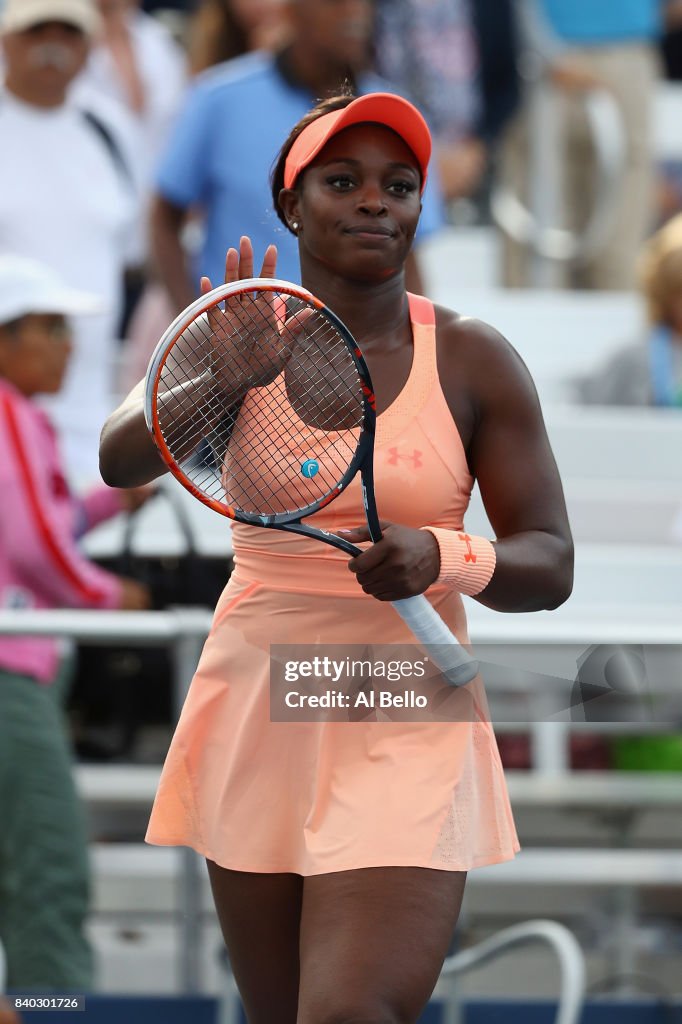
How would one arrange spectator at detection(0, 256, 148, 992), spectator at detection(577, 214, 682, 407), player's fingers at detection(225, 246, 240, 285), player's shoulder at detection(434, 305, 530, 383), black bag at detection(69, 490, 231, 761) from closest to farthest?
player's fingers at detection(225, 246, 240, 285) < player's shoulder at detection(434, 305, 530, 383) < spectator at detection(0, 256, 148, 992) < black bag at detection(69, 490, 231, 761) < spectator at detection(577, 214, 682, 407)

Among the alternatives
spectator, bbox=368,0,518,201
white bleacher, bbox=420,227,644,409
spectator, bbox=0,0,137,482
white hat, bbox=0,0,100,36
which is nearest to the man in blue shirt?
spectator, bbox=0,0,137,482

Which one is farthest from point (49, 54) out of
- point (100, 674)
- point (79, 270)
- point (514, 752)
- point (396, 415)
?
point (396, 415)

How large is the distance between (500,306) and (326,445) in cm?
435

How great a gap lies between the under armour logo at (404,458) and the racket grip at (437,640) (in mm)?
164

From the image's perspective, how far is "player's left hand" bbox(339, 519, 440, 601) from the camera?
77.4 inches

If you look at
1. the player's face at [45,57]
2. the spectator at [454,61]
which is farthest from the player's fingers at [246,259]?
the spectator at [454,61]

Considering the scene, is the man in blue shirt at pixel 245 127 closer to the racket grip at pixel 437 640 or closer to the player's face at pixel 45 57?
the player's face at pixel 45 57

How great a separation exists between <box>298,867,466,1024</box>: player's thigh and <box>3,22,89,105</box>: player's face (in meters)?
3.31

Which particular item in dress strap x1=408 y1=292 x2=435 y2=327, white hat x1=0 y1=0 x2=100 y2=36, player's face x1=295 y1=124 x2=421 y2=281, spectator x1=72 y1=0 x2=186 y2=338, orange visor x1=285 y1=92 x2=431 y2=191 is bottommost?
dress strap x1=408 y1=292 x2=435 y2=327

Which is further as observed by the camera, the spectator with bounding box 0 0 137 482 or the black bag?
the spectator with bounding box 0 0 137 482

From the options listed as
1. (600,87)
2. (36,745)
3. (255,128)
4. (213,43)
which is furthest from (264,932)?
(600,87)

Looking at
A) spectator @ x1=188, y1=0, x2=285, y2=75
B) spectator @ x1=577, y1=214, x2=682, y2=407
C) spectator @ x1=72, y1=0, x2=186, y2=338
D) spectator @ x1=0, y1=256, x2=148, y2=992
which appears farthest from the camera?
spectator @ x1=72, y1=0, x2=186, y2=338

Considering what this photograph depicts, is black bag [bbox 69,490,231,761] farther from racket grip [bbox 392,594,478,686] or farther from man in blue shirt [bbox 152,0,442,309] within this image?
racket grip [bbox 392,594,478,686]

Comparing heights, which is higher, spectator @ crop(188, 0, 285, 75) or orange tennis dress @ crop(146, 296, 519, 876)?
spectator @ crop(188, 0, 285, 75)
